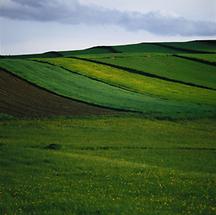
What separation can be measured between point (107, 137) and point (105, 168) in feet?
46.5

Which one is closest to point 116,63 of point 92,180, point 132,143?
point 132,143

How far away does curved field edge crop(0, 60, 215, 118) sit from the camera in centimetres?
5878

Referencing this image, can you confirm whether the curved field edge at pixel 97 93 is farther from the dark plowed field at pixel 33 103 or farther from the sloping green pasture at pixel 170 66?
the sloping green pasture at pixel 170 66

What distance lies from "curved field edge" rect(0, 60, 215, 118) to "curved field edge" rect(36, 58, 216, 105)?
3218 millimetres

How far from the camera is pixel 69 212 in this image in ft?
61.5

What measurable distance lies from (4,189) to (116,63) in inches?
2884

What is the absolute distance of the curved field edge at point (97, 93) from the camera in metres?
58.8

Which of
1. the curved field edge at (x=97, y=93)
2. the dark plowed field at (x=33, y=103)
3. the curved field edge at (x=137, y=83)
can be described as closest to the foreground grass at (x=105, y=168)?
the dark plowed field at (x=33, y=103)

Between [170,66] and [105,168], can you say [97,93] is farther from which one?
[105,168]

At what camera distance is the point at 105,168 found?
27.9 metres

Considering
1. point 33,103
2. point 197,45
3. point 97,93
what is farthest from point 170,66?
point 33,103

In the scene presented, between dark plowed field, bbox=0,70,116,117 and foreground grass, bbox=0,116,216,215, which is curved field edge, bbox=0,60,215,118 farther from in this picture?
foreground grass, bbox=0,116,216,215

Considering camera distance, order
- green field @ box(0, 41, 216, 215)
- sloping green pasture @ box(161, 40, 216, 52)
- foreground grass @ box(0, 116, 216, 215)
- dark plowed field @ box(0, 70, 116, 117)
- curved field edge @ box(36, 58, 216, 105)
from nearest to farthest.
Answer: foreground grass @ box(0, 116, 216, 215)
green field @ box(0, 41, 216, 215)
dark plowed field @ box(0, 70, 116, 117)
curved field edge @ box(36, 58, 216, 105)
sloping green pasture @ box(161, 40, 216, 52)

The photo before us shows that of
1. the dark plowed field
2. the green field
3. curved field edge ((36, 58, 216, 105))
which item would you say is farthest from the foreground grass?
curved field edge ((36, 58, 216, 105))
